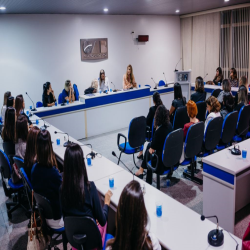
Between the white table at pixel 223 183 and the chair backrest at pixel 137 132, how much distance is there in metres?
1.58

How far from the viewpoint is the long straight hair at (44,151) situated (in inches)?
111

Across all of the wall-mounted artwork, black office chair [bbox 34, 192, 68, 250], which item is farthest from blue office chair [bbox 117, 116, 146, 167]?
the wall-mounted artwork

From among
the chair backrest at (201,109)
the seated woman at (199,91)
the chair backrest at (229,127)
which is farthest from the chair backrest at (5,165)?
the seated woman at (199,91)

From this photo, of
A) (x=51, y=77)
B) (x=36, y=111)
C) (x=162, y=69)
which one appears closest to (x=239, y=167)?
(x=36, y=111)

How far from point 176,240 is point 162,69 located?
10.1 metres

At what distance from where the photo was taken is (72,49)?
30.3ft

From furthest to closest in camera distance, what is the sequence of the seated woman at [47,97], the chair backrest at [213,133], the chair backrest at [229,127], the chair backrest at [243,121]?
the seated woman at [47,97] < the chair backrest at [243,121] < the chair backrest at [229,127] < the chair backrest at [213,133]

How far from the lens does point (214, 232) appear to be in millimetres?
2174

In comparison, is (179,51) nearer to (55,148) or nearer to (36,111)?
(36,111)

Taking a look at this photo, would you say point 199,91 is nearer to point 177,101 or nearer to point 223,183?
point 177,101

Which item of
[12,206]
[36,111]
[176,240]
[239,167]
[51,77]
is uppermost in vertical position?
[51,77]

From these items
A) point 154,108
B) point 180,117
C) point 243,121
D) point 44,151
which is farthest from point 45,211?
point 243,121

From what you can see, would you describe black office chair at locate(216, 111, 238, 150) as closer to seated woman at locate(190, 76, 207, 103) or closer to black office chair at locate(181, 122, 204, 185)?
black office chair at locate(181, 122, 204, 185)

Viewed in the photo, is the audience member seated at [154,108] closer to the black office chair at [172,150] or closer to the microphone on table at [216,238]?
the black office chair at [172,150]
